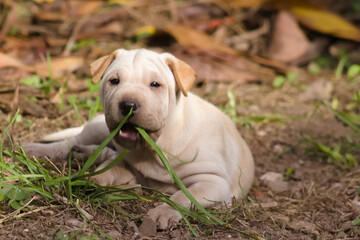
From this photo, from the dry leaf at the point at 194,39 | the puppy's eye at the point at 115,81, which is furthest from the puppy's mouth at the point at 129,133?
the dry leaf at the point at 194,39

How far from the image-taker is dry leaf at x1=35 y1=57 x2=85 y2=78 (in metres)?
6.13

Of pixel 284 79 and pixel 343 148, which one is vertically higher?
pixel 343 148

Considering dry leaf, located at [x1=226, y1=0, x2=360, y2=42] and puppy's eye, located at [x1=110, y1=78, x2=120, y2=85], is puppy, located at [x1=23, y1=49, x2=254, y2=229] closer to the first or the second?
puppy's eye, located at [x1=110, y1=78, x2=120, y2=85]

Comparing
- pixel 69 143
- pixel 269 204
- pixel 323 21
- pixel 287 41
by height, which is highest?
pixel 69 143

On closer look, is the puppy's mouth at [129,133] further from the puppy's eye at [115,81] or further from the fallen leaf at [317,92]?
the fallen leaf at [317,92]

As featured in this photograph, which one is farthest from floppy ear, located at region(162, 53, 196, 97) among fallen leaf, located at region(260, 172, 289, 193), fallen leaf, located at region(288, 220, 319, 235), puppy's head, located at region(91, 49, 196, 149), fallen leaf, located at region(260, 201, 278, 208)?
fallen leaf, located at region(260, 172, 289, 193)

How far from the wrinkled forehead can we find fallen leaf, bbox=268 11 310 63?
13.3 ft

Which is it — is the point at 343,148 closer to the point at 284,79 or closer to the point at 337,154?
the point at 337,154

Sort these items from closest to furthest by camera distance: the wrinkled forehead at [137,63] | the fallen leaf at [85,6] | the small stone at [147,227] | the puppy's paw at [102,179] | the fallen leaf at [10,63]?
the small stone at [147,227]
the wrinkled forehead at [137,63]
the puppy's paw at [102,179]
the fallen leaf at [10,63]
the fallen leaf at [85,6]

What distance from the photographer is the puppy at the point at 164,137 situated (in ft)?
11.0

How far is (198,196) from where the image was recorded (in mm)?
3469

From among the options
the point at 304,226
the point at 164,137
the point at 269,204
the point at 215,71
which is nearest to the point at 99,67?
the point at 164,137

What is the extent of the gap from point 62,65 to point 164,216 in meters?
3.52

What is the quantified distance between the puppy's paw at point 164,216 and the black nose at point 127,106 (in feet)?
2.09
